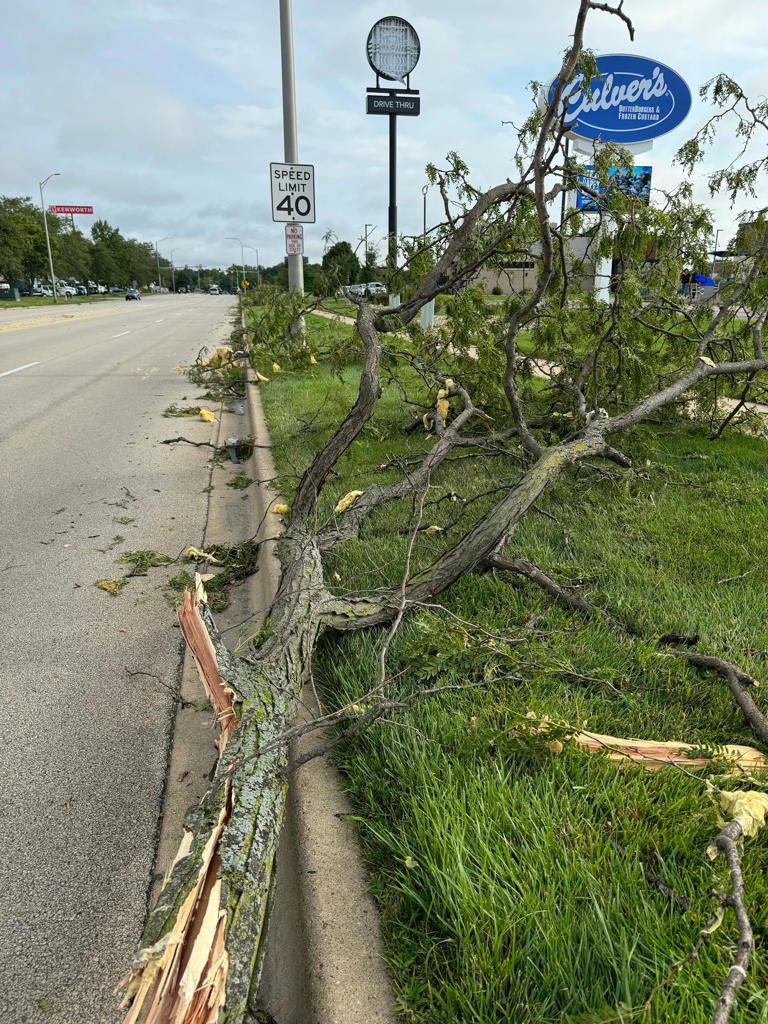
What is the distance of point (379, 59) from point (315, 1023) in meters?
19.0

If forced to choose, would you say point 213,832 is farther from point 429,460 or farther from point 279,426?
point 279,426

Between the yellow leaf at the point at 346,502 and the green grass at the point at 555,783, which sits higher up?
the yellow leaf at the point at 346,502

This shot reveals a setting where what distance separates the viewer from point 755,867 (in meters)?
1.83

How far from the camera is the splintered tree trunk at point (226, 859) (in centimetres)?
145

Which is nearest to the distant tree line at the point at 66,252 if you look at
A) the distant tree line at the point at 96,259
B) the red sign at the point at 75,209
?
the distant tree line at the point at 96,259

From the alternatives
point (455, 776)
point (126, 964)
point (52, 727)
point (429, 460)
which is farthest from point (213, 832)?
point (429, 460)

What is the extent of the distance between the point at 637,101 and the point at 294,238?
6.41 meters

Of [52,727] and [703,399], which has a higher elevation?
[703,399]

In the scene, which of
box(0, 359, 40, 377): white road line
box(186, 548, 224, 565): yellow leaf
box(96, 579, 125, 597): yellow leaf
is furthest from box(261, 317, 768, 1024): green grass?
box(0, 359, 40, 377): white road line

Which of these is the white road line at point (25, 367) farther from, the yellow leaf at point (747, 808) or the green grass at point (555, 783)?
the yellow leaf at point (747, 808)

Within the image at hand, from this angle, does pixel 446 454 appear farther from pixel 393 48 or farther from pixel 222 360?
pixel 393 48

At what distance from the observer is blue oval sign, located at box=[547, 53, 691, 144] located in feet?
37.8

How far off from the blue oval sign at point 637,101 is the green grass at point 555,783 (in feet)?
32.4

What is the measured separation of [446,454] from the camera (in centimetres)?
518
